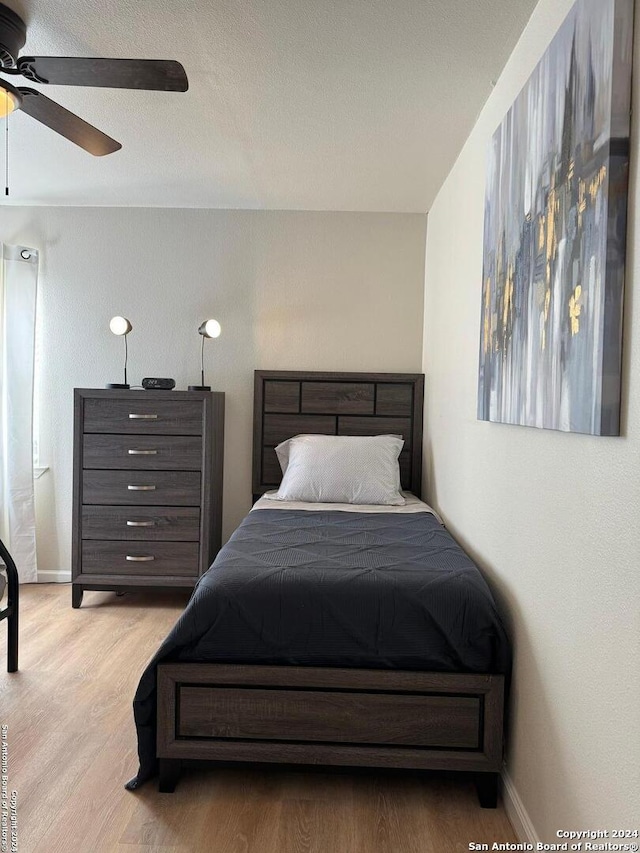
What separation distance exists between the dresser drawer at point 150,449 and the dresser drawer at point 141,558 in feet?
1.44

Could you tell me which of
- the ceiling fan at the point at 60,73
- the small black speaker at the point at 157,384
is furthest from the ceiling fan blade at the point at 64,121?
the small black speaker at the point at 157,384

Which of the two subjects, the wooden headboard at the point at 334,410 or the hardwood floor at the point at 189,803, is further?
the wooden headboard at the point at 334,410

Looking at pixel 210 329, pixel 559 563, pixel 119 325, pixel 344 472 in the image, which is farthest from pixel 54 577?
pixel 559 563

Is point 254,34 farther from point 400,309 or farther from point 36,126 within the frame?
point 400,309

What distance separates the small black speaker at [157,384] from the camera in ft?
13.4

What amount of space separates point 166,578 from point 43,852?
2.09 metres

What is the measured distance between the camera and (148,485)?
3918 millimetres

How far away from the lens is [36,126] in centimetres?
307

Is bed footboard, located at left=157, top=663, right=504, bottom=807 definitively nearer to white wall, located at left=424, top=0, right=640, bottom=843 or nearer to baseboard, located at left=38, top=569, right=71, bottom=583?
white wall, located at left=424, top=0, right=640, bottom=843

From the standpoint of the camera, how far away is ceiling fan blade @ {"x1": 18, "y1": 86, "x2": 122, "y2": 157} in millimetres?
2227

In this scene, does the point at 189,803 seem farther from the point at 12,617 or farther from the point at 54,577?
the point at 54,577

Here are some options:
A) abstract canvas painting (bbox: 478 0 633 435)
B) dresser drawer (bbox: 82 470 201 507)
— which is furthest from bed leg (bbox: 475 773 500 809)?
dresser drawer (bbox: 82 470 201 507)

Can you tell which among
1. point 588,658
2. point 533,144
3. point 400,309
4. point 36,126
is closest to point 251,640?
point 588,658

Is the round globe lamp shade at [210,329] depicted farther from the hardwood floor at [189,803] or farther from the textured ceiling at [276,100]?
the hardwood floor at [189,803]
